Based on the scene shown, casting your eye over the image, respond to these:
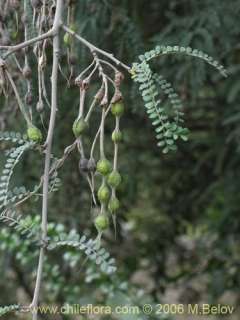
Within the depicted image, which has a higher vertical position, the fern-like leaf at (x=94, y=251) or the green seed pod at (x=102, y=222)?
the green seed pod at (x=102, y=222)

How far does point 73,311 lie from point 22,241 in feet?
1.43

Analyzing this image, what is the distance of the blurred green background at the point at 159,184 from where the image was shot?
2.07m

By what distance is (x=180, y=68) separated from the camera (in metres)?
2.20

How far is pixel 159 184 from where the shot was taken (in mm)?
3197

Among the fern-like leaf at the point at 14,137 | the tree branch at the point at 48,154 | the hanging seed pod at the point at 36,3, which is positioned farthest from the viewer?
the hanging seed pod at the point at 36,3

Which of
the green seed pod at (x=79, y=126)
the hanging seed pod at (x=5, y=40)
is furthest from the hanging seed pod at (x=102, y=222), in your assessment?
the hanging seed pod at (x=5, y=40)

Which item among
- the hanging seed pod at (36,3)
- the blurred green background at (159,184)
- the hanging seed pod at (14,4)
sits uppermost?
the hanging seed pod at (14,4)

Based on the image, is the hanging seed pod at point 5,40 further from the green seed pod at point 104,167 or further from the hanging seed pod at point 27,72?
the green seed pod at point 104,167

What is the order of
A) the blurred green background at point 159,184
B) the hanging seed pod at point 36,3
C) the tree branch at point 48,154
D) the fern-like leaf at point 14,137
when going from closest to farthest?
the tree branch at point 48,154 → the fern-like leaf at point 14,137 → the hanging seed pod at point 36,3 → the blurred green background at point 159,184

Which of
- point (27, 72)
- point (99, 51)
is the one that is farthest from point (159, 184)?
point (99, 51)

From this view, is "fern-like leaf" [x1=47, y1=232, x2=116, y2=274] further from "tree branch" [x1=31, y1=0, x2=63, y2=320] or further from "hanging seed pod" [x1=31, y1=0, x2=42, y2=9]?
"hanging seed pod" [x1=31, y1=0, x2=42, y2=9]

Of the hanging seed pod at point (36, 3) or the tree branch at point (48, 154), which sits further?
the hanging seed pod at point (36, 3)

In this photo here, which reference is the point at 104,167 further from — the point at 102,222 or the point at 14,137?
the point at 14,137

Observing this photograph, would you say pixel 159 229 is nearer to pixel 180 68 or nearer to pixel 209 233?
pixel 209 233
